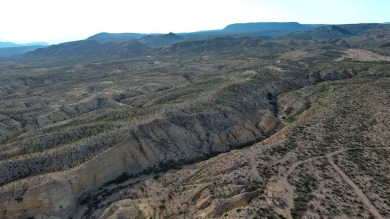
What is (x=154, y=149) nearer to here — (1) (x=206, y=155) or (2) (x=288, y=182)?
(1) (x=206, y=155)

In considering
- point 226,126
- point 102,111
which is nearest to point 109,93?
point 102,111

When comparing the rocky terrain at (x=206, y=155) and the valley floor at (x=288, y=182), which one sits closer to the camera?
the valley floor at (x=288, y=182)

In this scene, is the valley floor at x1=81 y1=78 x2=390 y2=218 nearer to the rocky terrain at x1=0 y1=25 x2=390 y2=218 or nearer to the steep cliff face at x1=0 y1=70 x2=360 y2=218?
the rocky terrain at x1=0 y1=25 x2=390 y2=218

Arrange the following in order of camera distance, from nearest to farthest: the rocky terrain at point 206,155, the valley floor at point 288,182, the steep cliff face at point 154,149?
the valley floor at point 288,182, the rocky terrain at point 206,155, the steep cliff face at point 154,149

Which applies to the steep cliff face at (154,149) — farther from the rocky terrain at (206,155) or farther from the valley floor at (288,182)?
the valley floor at (288,182)

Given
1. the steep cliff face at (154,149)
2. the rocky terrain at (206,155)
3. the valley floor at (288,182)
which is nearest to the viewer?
the valley floor at (288,182)

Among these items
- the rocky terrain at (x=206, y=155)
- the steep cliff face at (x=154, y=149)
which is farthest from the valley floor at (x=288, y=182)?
the steep cliff face at (x=154, y=149)

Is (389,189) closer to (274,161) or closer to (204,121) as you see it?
(274,161)

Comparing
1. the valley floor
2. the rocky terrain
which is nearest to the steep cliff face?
the rocky terrain
